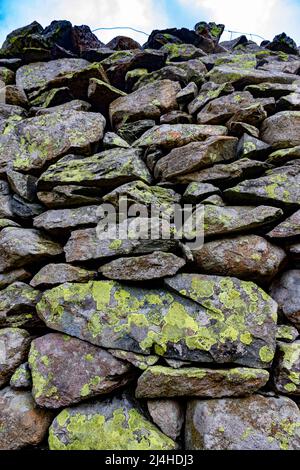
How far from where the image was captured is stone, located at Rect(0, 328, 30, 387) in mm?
4930

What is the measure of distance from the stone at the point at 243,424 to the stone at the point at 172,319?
56cm

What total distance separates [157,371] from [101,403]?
1.06 metres

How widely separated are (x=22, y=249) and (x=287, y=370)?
16.3 ft

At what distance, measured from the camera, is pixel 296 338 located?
481cm

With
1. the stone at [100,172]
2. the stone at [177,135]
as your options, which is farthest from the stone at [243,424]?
the stone at [177,135]

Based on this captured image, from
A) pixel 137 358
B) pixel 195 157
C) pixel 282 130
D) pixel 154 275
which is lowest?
pixel 137 358

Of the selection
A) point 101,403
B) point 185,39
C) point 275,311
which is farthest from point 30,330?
point 185,39

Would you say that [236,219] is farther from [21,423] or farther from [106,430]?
[21,423]

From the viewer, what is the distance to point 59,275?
544cm

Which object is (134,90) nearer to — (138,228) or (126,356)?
(138,228)

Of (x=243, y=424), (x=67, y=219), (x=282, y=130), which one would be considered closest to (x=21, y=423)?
(x=243, y=424)

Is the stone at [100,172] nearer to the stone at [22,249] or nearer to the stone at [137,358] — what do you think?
the stone at [22,249]

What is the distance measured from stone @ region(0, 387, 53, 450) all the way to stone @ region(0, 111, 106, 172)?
16.2ft

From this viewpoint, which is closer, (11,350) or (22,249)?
(11,350)
